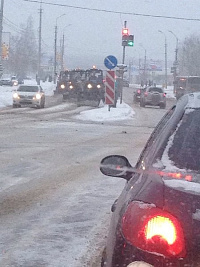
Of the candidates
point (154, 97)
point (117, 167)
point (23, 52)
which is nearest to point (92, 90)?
point (154, 97)

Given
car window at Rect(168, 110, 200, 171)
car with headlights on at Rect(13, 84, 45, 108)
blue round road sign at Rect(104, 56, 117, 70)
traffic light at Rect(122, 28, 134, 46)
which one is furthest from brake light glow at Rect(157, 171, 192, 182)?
car with headlights on at Rect(13, 84, 45, 108)

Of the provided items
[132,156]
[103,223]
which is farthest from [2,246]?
[132,156]

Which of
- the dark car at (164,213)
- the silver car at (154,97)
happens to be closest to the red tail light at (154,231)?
the dark car at (164,213)

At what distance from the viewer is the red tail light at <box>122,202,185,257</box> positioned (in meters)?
2.73

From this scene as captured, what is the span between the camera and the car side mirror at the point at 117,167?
4027mm

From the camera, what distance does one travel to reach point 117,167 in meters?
4.11

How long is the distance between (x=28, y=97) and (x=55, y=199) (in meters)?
26.4

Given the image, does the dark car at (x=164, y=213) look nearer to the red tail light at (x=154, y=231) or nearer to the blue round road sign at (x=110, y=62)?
the red tail light at (x=154, y=231)

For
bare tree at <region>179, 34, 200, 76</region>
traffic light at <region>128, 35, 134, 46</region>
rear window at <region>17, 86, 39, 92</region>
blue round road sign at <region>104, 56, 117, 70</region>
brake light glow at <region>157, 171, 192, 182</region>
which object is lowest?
brake light glow at <region>157, 171, 192, 182</region>

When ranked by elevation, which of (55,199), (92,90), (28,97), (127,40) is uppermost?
(127,40)

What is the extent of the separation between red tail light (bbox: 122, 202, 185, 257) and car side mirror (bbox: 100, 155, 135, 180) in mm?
1011

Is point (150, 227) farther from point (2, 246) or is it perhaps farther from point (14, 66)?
point (14, 66)

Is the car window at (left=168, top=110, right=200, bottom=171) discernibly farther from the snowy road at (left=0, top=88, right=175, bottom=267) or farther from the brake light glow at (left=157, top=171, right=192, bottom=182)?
the snowy road at (left=0, top=88, right=175, bottom=267)

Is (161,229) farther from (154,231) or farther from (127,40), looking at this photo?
(127,40)
